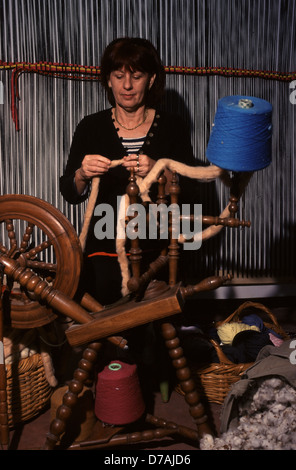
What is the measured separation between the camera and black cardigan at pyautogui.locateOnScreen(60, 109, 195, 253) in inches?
78.9

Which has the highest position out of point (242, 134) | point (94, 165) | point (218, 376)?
point (242, 134)

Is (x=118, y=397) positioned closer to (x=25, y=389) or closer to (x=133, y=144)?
(x=25, y=389)

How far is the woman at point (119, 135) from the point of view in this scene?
6.19 ft

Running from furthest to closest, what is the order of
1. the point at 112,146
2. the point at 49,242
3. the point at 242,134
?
the point at 112,146 < the point at 49,242 < the point at 242,134

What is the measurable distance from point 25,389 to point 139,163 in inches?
41.0

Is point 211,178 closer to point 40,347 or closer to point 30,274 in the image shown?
point 30,274

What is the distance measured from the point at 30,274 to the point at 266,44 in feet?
6.11

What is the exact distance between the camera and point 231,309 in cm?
312

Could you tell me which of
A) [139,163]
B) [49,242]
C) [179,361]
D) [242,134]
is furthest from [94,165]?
[179,361]

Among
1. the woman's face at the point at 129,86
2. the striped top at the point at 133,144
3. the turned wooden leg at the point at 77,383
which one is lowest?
the turned wooden leg at the point at 77,383

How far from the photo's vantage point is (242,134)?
4.49 feet

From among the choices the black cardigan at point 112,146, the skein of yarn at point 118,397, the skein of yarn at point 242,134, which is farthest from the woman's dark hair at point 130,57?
the skein of yarn at point 118,397

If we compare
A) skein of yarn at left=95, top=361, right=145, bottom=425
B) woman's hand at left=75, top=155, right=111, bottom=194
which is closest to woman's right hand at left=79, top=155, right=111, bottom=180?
woman's hand at left=75, top=155, right=111, bottom=194

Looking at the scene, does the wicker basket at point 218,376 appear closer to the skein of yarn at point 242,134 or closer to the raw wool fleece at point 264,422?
the raw wool fleece at point 264,422
